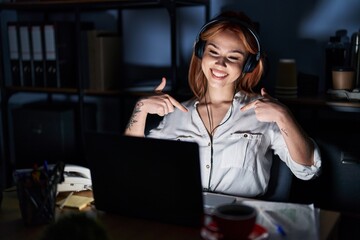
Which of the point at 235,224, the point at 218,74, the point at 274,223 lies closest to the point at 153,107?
the point at 218,74

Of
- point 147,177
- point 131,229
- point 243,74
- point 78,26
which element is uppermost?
point 78,26

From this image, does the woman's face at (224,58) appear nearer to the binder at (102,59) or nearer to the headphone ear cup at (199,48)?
the headphone ear cup at (199,48)

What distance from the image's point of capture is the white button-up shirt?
5.19 feet

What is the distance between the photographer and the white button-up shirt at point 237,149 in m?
1.58

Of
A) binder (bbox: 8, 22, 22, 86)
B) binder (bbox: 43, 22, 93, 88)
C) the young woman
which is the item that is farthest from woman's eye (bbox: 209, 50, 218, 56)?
binder (bbox: 8, 22, 22, 86)

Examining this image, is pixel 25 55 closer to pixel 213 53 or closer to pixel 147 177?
pixel 213 53

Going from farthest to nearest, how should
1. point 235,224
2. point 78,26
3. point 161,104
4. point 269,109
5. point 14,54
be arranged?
point 14,54 < point 78,26 < point 161,104 < point 269,109 < point 235,224

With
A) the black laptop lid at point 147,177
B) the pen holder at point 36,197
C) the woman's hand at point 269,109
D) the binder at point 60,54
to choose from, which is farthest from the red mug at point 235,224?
the binder at point 60,54

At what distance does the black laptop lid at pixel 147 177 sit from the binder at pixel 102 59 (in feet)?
4.78

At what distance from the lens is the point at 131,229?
114cm

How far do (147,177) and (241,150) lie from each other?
1.98 feet

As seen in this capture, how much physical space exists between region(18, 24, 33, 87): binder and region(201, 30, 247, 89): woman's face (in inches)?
55.2

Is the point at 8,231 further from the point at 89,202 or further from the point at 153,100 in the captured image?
the point at 153,100

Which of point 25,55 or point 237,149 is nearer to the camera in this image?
point 237,149
